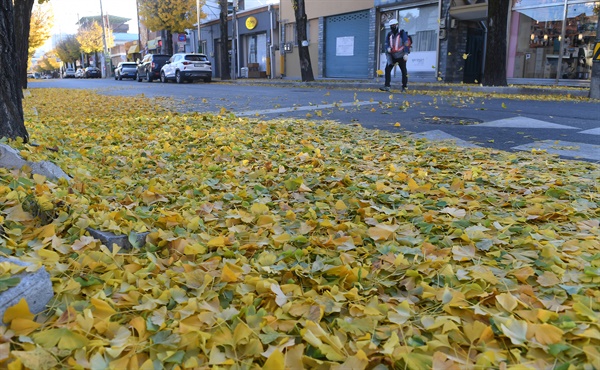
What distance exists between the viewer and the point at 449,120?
727 cm

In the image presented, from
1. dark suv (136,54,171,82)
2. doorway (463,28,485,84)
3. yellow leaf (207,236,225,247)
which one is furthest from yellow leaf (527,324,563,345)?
dark suv (136,54,171,82)

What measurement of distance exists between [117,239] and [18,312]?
753mm

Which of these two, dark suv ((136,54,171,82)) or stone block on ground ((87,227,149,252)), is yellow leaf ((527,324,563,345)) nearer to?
stone block on ground ((87,227,149,252))

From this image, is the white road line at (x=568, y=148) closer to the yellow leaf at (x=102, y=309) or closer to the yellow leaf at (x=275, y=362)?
the yellow leaf at (x=275, y=362)

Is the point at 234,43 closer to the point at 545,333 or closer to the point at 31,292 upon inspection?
the point at 31,292

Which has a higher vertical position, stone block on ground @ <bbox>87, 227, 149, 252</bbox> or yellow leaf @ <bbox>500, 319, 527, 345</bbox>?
stone block on ground @ <bbox>87, 227, 149, 252</bbox>

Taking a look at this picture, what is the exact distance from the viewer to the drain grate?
6.96 m

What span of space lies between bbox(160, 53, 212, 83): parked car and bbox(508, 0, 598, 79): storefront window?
15.6m

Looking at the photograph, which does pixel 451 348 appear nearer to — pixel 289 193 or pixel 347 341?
pixel 347 341

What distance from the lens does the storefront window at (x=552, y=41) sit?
641 inches

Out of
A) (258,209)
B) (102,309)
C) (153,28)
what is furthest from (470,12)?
(153,28)

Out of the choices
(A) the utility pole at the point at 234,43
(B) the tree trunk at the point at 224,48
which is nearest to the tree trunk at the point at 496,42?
(B) the tree trunk at the point at 224,48

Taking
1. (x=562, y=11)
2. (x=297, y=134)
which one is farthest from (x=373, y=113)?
(x=562, y=11)

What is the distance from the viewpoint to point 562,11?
1678 cm
